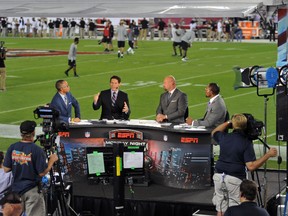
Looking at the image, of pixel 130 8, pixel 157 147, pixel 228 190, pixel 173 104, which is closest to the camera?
pixel 228 190

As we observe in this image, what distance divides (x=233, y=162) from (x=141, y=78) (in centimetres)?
2052

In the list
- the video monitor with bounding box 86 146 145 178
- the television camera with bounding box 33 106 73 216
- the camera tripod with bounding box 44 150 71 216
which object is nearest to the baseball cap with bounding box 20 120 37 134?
the television camera with bounding box 33 106 73 216

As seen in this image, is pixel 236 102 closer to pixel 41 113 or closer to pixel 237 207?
pixel 41 113

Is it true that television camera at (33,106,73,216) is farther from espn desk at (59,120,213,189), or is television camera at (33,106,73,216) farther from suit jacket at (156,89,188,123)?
suit jacket at (156,89,188,123)

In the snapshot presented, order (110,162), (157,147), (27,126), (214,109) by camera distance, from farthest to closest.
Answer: (157,147)
(214,109)
(110,162)
(27,126)

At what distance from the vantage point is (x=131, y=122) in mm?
14359

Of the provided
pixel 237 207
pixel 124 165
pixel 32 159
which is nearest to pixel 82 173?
pixel 124 165

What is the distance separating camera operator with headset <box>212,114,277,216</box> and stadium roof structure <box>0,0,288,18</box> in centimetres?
196

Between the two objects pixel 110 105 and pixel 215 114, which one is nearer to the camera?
pixel 215 114

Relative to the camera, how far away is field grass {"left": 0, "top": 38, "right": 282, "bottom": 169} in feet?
76.1

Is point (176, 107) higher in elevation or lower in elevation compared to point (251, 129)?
lower

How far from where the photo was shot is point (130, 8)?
42.5 ft

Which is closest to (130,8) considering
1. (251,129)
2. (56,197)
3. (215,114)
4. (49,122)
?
(215,114)

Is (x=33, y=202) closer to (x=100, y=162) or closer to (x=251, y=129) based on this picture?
(x=100, y=162)
